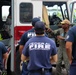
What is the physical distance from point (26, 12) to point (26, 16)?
12 centimetres

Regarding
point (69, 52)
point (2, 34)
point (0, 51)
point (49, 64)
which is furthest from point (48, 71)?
point (2, 34)

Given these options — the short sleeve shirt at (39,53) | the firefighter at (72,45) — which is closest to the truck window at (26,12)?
the firefighter at (72,45)

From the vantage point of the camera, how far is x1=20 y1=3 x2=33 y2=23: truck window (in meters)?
9.35

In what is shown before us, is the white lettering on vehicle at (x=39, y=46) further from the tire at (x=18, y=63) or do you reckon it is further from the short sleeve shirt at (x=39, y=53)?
the tire at (x=18, y=63)

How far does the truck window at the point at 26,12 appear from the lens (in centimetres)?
935

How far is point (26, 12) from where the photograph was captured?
30.8 feet

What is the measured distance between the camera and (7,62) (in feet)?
31.4

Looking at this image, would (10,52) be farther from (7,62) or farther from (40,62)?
(40,62)

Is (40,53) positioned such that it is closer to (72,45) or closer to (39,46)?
(39,46)

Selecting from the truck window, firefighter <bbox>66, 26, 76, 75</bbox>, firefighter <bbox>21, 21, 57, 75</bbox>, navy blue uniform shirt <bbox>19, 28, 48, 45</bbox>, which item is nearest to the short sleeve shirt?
firefighter <bbox>21, 21, 57, 75</bbox>

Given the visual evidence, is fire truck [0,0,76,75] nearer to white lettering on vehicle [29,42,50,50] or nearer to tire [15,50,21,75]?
tire [15,50,21,75]

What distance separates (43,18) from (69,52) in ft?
12.5

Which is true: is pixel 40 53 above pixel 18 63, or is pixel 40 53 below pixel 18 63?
above

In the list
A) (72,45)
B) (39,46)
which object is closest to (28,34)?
(72,45)
